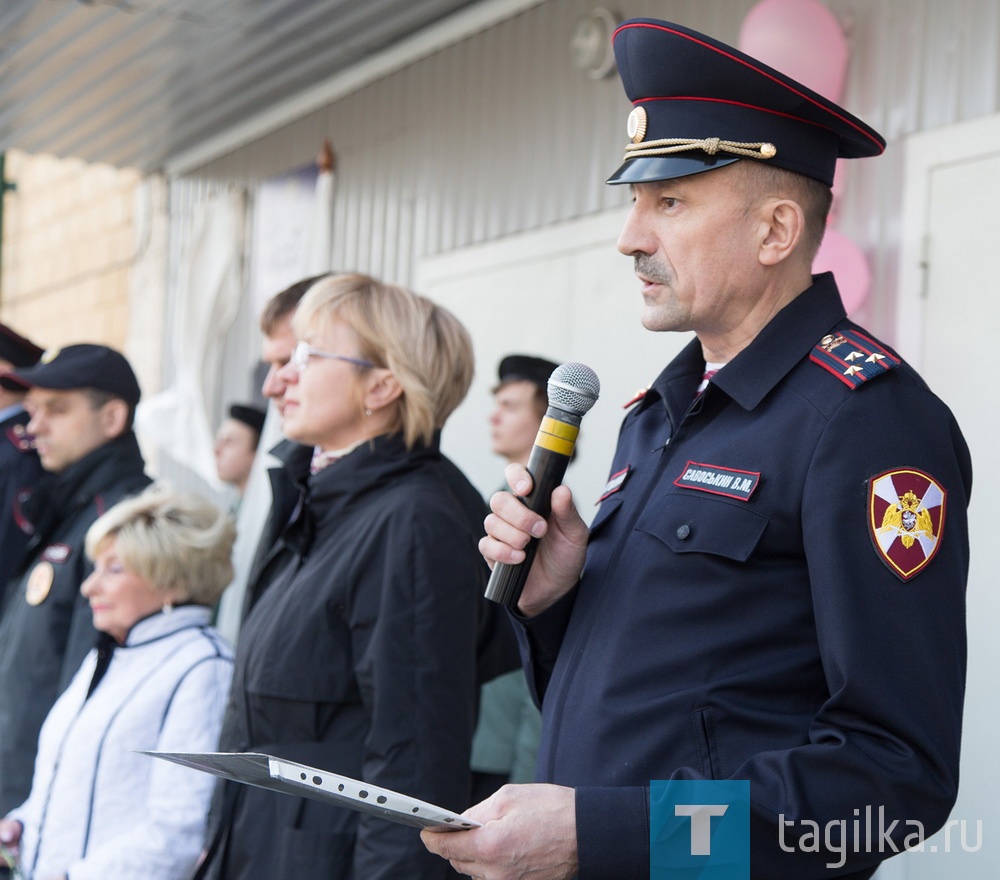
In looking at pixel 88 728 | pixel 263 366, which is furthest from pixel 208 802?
pixel 263 366

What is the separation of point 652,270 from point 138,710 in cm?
188

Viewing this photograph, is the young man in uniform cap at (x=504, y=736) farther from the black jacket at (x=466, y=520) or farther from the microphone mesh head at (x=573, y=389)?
the microphone mesh head at (x=573, y=389)

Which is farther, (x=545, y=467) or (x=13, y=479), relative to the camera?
(x=13, y=479)

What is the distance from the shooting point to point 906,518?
150 centimetres

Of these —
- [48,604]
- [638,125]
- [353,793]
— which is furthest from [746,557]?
[48,604]

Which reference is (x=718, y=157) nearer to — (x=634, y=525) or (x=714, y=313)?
(x=714, y=313)

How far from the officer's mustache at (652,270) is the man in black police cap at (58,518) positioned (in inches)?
91.9

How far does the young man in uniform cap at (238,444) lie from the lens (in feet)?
19.9

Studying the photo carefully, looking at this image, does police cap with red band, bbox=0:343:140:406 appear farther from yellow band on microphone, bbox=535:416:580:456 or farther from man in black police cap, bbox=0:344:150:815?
yellow band on microphone, bbox=535:416:580:456

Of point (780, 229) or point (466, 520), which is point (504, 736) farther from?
point (780, 229)

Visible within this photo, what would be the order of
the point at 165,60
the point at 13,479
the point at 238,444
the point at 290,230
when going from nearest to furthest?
the point at 13,479 < the point at 238,444 < the point at 165,60 < the point at 290,230

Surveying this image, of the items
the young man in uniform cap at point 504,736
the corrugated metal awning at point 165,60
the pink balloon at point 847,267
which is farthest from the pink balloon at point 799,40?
the corrugated metal awning at point 165,60

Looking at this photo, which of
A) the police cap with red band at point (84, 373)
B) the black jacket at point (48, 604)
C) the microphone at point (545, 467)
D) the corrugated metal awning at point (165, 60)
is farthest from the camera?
the corrugated metal awning at point (165, 60)

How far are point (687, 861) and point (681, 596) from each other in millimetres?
327
